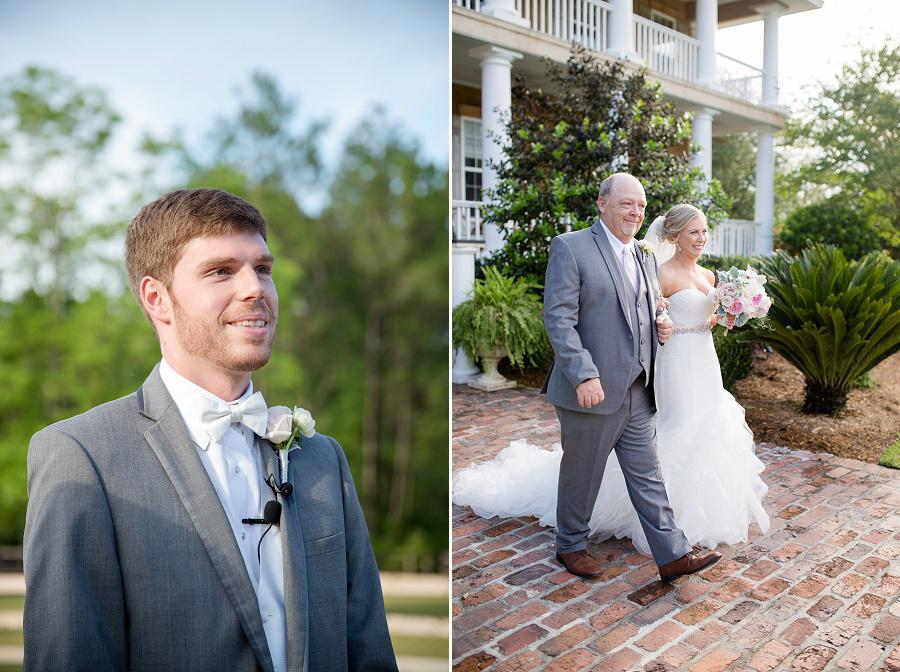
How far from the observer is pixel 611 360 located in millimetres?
3492

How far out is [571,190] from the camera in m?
8.52

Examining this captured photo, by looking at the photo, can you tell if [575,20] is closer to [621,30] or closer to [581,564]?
[621,30]

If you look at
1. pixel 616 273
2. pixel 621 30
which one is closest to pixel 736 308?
pixel 616 273

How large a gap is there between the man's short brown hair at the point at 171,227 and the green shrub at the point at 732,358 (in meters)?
7.11

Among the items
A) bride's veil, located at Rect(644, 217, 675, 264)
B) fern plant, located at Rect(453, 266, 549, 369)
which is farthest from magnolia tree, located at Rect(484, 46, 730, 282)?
bride's veil, located at Rect(644, 217, 675, 264)

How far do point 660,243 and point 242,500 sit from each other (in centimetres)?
337

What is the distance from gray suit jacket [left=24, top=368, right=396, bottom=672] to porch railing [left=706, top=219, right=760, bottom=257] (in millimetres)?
14302

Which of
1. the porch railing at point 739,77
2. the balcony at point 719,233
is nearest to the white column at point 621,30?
the balcony at point 719,233

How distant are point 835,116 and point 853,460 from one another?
51.1 ft

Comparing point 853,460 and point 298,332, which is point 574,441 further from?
point 298,332

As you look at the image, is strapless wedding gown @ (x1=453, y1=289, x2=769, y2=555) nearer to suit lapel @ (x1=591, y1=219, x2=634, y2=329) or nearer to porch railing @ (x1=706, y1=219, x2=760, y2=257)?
suit lapel @ (x1=591, y1=219, x2=634, y2=329)

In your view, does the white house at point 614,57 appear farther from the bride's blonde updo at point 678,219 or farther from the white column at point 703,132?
the bride's blonde updo at point 678,219

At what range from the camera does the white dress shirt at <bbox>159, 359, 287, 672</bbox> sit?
5.15ft

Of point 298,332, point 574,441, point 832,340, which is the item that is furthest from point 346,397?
point 574,441
